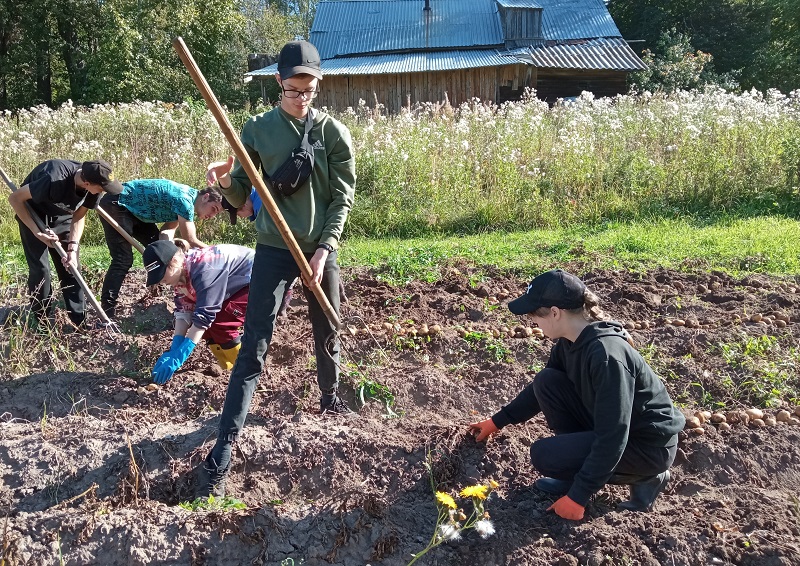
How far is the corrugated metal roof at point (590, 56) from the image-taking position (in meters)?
21.1

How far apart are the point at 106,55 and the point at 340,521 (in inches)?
1107

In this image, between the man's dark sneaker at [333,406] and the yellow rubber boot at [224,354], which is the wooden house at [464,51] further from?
the man's dark sneaker at [333,406]

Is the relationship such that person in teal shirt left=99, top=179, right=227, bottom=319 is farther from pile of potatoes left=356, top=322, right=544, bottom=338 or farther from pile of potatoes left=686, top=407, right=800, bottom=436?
pile of potatoes left=686, top=407, right=800, bottom=436

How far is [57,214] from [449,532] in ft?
13.0

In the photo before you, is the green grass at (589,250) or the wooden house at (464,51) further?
the wooden house at (464,51)

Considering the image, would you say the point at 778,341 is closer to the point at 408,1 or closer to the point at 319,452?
the point at 319,452

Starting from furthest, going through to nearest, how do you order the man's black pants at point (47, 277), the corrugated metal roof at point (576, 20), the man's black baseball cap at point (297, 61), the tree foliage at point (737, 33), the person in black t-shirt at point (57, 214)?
1. the tree foliage at point (737, 33)
2. the corrugated metal roof at point (576, 20)
3. the man's black pants at point (47, 277)
4. the person in black t-shirt at point (57, 214)
5. the man's black baseball cap at point (297, 61)

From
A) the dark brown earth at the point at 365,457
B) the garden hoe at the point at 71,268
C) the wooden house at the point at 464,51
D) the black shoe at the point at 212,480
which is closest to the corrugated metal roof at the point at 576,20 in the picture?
the wooden house at the point at 464,51

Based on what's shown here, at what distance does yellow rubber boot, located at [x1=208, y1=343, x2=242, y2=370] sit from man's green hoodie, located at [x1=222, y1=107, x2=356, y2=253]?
150 centimetres

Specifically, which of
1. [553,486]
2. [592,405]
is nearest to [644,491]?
[553,486]

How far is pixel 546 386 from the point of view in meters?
3.14

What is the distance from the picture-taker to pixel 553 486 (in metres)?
3.26

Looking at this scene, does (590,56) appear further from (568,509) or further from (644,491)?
(568,509)

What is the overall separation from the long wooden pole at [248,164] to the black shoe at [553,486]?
4.36 ft
